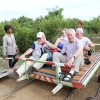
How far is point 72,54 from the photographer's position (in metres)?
4.40

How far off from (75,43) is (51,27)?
9.45 meters

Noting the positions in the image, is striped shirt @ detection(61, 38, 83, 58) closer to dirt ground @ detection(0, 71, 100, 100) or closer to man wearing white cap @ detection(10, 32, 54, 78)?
man wearing white cap @ detection(10, 32, 54, 78)

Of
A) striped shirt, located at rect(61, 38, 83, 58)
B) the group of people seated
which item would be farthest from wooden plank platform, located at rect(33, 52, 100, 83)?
striped shirt, located at rect(61, 38, 83, 58)

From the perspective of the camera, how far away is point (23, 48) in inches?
542

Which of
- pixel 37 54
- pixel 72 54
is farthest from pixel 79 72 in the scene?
pixel 37 54

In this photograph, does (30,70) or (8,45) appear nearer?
(30,70)

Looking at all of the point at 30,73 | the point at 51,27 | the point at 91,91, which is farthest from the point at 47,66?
the point at 51,27

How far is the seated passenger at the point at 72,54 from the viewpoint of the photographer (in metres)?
3.95

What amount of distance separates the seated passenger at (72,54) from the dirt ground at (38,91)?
78 cm

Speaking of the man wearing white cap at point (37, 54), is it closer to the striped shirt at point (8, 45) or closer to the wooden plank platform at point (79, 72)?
the wooden plank platform at point (79, 72)

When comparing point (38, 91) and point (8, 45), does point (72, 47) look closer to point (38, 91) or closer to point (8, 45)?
point (38, 91)

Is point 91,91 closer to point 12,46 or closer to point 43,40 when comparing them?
point 43,40

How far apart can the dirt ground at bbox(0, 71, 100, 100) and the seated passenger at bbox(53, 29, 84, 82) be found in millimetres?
780

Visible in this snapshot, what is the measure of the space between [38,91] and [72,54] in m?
1.42
